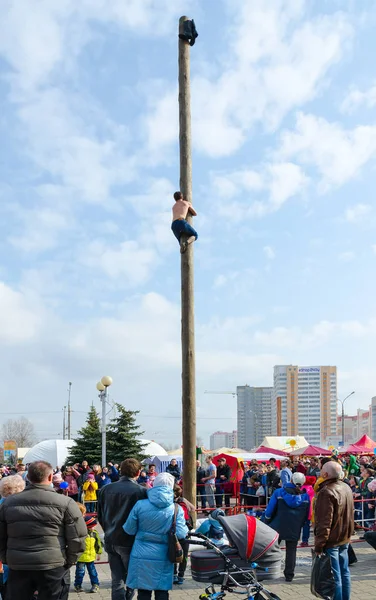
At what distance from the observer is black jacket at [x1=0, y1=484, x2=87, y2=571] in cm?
516

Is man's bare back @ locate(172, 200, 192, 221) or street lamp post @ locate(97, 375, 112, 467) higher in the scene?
man's bare back @ locate(172, 200, 192, 221)

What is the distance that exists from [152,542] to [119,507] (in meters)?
0.66

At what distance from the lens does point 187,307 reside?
1021 cm

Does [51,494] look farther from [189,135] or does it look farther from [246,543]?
[189,135]

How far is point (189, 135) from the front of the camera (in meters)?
10.5

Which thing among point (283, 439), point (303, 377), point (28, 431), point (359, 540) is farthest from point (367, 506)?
point (303, 377)

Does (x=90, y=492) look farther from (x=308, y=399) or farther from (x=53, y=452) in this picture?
(x=308, y=399)

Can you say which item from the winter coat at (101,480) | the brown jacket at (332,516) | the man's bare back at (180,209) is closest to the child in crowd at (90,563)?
the brown jacket at (332,516)

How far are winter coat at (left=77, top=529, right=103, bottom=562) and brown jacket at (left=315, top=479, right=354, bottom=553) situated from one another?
3334 millimetres

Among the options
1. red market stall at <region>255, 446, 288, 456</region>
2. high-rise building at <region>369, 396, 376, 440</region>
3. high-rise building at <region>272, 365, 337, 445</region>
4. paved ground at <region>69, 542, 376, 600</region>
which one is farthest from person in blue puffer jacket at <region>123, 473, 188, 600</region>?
high-rise building at <region>369, 396, 376, 440</region>

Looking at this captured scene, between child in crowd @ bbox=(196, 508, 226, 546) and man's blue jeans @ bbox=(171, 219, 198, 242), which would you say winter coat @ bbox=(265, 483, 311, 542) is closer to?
child in crowd @ bbox=(196, 508, 226, 546)

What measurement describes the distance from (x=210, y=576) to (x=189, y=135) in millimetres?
6830

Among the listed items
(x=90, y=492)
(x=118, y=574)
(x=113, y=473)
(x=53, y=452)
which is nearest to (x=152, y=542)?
(x=118, y=574)

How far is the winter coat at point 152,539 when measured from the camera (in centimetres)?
615
